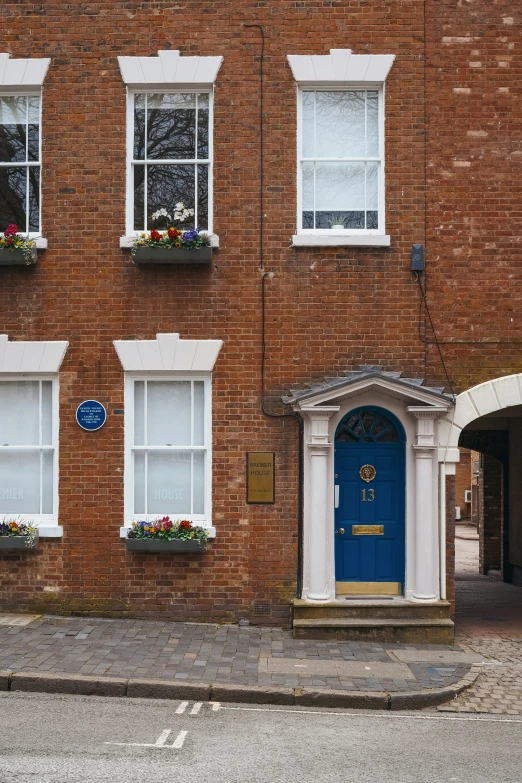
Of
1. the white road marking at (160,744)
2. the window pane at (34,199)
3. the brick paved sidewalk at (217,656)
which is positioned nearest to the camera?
the white road marking at (160,744)

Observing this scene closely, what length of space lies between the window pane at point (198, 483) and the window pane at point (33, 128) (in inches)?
176

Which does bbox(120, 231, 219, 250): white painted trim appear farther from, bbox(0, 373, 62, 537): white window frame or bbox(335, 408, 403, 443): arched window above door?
bbox(335, 408, 403, 443): arched window above door

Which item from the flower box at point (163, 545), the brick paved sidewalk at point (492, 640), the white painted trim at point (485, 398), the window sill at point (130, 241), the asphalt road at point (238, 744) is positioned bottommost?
the brick paved sidewalk at point (492, 640)

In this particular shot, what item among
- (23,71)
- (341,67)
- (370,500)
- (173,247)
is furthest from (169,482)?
(341,67)

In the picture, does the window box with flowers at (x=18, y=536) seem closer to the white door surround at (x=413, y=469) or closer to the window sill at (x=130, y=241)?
the white door surround at (x=413, y=469)

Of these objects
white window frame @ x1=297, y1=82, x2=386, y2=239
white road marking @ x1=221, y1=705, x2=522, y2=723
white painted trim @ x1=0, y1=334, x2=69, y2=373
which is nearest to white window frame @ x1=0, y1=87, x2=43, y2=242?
white painted trim @ x1=0, y1=334, x2=69, y2=373

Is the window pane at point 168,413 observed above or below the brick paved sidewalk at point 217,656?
above

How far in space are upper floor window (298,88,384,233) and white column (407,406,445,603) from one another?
259cm

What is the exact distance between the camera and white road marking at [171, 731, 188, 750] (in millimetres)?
6489

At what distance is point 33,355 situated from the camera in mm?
10789

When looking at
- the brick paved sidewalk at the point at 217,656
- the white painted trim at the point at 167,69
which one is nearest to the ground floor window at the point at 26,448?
the brick paved sidewalk at the point at 217,656

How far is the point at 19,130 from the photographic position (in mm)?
11195

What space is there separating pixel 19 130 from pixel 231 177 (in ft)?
9.59

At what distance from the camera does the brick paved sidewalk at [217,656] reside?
27.1 feet
